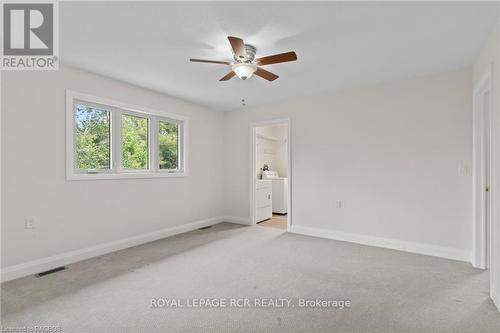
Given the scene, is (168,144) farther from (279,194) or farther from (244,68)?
(279,194)

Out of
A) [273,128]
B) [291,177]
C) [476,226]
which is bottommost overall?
[476,226]

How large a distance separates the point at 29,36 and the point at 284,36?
2415 millimetres

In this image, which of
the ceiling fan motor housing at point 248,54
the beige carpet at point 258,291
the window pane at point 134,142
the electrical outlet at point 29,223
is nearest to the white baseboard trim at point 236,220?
the beige carpet at point 258,291

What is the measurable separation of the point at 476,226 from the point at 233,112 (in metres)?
4.33

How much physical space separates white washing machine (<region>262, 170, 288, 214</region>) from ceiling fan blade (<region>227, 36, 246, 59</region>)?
4.31 m

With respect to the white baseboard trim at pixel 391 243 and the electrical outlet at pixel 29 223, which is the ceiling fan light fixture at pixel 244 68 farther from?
the white baseboard trim at pixel 391 243

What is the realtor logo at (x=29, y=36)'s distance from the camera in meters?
2.03

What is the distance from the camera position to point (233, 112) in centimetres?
546

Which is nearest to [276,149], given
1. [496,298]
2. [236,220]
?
[236,220]

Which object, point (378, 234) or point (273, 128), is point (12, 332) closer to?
point (378, 234)

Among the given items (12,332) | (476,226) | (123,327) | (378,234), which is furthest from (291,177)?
(12,332)

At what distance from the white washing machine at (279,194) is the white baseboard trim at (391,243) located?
1.80m

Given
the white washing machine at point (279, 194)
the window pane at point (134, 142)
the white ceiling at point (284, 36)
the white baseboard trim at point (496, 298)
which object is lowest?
the white baseboard trim at point (496, 298)

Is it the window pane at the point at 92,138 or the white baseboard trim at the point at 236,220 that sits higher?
the window pane at the point at 92,138
